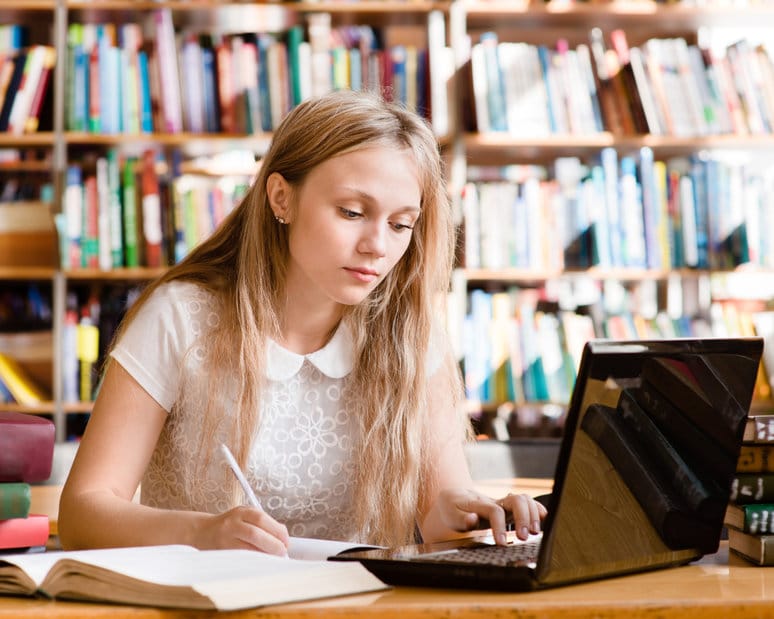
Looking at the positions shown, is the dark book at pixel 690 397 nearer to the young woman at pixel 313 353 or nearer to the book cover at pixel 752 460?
the book cover at pixel 752 460

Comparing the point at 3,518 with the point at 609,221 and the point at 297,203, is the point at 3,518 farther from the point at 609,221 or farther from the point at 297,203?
the point at 609,221

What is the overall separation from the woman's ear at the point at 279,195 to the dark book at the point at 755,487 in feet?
2.33

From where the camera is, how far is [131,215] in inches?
120

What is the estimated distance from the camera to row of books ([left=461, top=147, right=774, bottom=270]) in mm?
3047

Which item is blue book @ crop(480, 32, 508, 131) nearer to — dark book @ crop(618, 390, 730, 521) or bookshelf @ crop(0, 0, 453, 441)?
bookshelf @ crop(0, 0, 453, 441)

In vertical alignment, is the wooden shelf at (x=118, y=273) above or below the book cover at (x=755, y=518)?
above

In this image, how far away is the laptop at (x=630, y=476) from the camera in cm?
84

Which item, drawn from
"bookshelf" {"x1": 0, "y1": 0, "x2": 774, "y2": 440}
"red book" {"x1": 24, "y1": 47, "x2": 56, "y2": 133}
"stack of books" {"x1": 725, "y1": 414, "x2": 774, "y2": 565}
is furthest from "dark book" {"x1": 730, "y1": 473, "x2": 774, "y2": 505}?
"red book" {"x1": 24, "y1": 47, "x2": 56, "y2": 133}

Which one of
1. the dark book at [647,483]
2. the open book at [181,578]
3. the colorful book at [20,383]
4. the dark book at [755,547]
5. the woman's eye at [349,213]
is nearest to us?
the open book at [181,578]

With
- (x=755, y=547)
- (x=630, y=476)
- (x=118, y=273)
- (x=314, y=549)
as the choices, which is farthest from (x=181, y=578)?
(x=118, y=273)

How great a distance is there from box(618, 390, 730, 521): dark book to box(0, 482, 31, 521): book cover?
59 cm

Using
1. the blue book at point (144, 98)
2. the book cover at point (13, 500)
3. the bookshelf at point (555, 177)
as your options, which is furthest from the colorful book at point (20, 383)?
the book cover at point (13, 500)

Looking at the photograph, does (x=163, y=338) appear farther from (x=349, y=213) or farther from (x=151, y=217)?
(x=151, y=217)

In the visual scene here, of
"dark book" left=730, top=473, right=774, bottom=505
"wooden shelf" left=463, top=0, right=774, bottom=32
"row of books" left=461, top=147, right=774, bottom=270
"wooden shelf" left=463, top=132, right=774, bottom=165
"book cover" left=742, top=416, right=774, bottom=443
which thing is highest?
"wooden shelf" left=463, top=0, right=774, bottom=32
